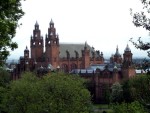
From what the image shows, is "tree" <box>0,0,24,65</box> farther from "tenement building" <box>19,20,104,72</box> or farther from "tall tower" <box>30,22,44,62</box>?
"tall tower" <box>30,22,44,62</box>

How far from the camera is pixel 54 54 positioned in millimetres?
127125

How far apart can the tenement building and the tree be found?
342 ft

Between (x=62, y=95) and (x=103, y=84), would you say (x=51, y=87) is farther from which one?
(x=103, y=84)

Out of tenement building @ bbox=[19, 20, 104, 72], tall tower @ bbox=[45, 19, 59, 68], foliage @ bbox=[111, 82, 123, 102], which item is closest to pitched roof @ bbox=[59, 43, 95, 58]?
tenement building @ bbox=[19, 20, 104, 72]

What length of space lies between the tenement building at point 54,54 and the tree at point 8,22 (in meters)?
104

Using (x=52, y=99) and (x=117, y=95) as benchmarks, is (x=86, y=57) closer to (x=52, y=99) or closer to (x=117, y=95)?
(x=117, y=95)

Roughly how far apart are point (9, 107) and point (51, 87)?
8401 millimetres

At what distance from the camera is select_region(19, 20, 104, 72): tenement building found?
126000 millimetres

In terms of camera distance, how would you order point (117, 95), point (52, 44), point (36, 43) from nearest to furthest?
point (117, 95) < point (52, 44) < point (36, 43)

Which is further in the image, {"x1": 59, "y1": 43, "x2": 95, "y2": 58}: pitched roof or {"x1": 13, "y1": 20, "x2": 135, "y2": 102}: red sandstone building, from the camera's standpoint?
{"x1": 59, "y1": 43, "x2": 95, "y2": 58}: pitched roof

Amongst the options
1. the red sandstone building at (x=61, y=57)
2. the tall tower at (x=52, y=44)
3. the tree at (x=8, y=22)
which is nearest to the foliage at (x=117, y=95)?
the red sandstone building at (x=61, y=57)

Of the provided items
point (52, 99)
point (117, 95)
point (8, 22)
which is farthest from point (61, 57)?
point (8, 22)

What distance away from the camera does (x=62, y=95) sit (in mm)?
47781

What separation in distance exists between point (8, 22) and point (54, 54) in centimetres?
11032
